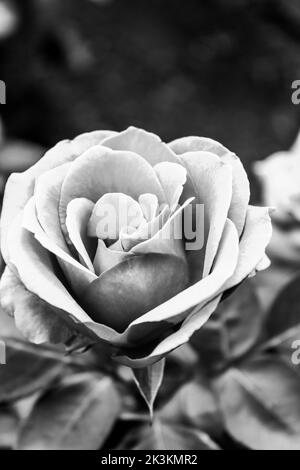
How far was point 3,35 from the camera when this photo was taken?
5.80ft

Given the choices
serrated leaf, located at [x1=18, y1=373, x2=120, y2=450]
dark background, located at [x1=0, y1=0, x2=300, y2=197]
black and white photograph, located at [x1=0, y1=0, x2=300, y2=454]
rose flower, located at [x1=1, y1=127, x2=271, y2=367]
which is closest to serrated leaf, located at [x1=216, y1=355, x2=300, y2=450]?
black and white photograph, located at [x1=0, y1=0, x2=300, y2=454]

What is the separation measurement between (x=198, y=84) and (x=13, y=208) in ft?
5.64

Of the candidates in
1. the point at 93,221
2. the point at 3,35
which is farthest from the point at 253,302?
the point at 3,35

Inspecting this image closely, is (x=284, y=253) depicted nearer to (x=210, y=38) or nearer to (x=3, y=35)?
(x=3, y=35)

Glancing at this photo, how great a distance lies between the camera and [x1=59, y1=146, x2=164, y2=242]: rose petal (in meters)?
0.74

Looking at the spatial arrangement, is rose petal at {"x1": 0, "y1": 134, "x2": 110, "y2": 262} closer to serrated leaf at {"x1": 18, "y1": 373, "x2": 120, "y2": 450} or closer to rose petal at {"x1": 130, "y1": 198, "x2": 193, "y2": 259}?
rose petal at {"x1": 130, "y1": 198, "x2": 193, "y2": 259}

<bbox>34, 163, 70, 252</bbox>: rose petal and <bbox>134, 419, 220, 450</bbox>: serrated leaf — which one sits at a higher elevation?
<bbox>34, 163, 70, 252</bbox>: rose petal

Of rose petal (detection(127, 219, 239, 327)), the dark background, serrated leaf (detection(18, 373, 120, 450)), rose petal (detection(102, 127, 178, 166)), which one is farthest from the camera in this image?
the dark background

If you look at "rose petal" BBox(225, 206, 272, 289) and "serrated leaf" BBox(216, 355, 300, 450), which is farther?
"serrated leaf" BBox(216, 355, 300, 450)

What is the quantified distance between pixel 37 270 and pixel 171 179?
0.51 ft

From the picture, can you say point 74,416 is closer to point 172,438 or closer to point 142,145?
point 172,438

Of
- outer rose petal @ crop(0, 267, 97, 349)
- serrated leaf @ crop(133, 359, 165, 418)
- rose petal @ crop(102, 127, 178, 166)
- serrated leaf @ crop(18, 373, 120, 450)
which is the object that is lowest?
serrated leaf @ crop(18, 373, 120, 450)

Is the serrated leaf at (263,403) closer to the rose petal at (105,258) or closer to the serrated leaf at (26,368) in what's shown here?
the serrated leaf at (26,368)

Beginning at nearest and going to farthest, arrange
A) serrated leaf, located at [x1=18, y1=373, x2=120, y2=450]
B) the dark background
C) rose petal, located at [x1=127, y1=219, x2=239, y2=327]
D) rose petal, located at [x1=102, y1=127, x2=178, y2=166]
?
rose petal, located at [x1=127, y1=219, x2=239, y2=327] < rose petal, located at [x1=102, y1=127, x2=178, y2=166] < serrated leaf, located at [x1=18, y1=373, x2=120, y2=450] < the dark background
